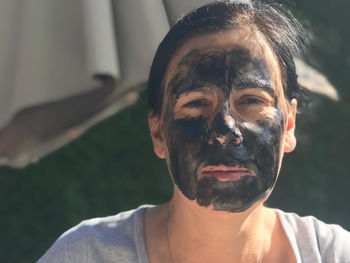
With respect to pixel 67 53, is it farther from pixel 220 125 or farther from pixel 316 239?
pixel 316 239

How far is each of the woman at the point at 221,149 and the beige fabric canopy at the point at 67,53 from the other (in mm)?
256

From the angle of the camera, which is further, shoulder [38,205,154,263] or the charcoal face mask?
shoulder [38,205,154,263]

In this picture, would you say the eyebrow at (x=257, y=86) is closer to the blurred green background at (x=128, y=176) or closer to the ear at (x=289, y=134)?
the ear at (x=289, y=134)

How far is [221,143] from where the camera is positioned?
1.58 m

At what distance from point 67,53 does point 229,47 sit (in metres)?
0.71

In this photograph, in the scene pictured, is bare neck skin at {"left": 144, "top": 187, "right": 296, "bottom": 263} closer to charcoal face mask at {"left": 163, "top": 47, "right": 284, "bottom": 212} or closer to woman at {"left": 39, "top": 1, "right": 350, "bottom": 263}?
woman at {"left": 39, "top": 1, "right": 350, "bottom": 263}

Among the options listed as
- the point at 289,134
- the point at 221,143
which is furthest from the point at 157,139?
the point at 289,134

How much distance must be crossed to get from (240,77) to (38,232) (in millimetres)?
1829

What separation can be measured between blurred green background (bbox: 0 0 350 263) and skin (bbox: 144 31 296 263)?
1.23 m

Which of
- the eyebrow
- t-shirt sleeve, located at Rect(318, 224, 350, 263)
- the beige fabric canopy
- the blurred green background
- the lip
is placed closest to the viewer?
the lip

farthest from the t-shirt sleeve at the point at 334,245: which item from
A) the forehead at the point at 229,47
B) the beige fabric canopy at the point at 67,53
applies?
the beige fabric canopy at the point at 67,53

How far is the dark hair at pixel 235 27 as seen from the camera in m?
1.74

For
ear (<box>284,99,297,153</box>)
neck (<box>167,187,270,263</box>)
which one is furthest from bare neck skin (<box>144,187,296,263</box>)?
ear (<box>284,99,297,153</box>)

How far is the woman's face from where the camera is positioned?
1.58 m
